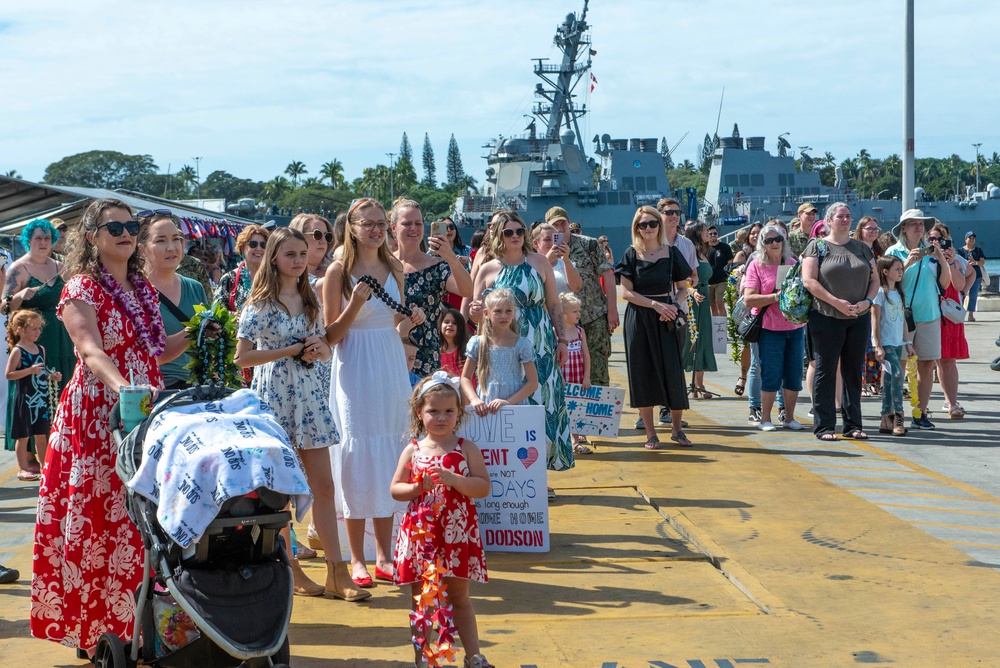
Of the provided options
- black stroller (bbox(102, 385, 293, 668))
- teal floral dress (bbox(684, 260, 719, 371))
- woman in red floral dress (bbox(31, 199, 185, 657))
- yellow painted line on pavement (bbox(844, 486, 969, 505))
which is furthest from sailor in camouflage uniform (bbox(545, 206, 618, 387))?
black stroller (bbox(102, 385, 293, 668))

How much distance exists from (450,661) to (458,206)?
56241mm

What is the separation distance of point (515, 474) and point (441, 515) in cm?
176

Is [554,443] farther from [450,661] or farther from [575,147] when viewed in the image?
[575,147]

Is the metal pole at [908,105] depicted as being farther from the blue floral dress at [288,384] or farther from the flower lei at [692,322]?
the blue floral dress at [288,384]

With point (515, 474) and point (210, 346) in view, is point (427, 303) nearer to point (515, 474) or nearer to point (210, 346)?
point (515, 474)

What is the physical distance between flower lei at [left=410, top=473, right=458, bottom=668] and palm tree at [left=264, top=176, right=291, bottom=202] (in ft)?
488

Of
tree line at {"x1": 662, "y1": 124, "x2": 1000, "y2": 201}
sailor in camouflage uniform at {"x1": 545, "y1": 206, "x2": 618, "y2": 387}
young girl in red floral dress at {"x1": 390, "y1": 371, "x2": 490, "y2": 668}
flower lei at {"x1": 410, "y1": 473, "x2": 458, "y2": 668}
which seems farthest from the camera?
tree line at {"x1": 662, "y1": 124, "x2": 1000, "y2": 201}

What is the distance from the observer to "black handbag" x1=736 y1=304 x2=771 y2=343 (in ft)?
35.4

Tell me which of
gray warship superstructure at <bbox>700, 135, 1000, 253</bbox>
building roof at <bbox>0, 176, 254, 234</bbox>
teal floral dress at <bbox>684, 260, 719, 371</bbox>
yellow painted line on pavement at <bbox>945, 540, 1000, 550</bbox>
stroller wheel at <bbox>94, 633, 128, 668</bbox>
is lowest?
yellow painted line on pavement at <bbox>945, 540, 1000, 550</bbox>

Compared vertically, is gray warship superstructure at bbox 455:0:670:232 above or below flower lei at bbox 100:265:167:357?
above

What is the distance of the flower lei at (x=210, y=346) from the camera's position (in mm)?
4672

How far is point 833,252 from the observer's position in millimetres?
10094

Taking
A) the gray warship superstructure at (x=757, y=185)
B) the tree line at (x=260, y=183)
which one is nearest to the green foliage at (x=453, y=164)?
the tree line at (x=260, y=183)

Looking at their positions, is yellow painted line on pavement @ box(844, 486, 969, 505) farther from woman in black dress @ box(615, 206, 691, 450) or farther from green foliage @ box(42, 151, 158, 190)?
green foliage @ box(42, 151, 158, 190)
